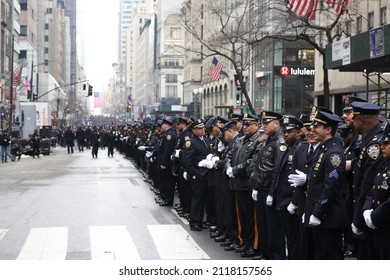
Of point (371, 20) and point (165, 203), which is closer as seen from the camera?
point (165, 203)

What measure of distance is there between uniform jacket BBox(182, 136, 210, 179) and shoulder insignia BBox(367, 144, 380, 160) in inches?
253

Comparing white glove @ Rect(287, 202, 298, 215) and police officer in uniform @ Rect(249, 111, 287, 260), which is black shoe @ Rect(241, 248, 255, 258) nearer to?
police officer in uniform @ Rect(249, 111, 287, 260)

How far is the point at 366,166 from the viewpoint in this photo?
6785 millimetres

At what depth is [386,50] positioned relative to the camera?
19.8 metres

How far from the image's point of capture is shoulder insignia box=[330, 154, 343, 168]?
7223 mm

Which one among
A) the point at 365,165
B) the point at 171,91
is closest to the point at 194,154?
the point at 365,165

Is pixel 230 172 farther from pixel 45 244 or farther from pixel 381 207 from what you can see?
pixel 381 207

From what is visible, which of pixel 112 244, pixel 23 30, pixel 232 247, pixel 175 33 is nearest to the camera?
pixel 232 247

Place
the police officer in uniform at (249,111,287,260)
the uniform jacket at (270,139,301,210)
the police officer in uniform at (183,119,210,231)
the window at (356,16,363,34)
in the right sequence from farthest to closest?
the window at (356,16,363,34)
the police officer in uniform at (183,119,210,231)
the police officer in uniform at (249,111,287,260)
the uniform jacket at (270,139,301,210)

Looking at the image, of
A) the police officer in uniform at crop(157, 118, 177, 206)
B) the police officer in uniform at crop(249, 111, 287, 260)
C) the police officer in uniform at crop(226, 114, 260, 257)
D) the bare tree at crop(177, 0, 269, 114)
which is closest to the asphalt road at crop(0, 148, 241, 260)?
the police officer in uniform at crop(226, 114, 260, 257)

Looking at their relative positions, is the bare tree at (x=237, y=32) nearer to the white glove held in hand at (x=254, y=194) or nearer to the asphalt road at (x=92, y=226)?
the asphalt road at (x=92, y=226)

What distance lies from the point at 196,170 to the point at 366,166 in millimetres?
6507

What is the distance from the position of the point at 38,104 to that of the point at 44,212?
4190cm

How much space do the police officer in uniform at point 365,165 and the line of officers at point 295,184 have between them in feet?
0.03
